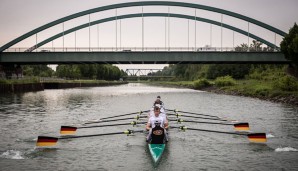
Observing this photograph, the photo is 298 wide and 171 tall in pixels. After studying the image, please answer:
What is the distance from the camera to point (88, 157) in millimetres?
15055

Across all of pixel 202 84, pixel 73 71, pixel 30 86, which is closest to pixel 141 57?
pixel 30 86

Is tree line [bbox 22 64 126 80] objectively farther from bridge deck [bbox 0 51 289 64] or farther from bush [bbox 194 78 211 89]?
bridge deck [bbox 0 51 289 64]

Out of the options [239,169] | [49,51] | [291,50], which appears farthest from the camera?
[49,51]

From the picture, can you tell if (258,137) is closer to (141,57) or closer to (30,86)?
(141,57)

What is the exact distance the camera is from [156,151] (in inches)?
578

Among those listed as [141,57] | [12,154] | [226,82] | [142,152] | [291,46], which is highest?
[291,46]

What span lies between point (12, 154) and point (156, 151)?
20.2 feet

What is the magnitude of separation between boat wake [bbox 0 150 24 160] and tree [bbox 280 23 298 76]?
5510 cm

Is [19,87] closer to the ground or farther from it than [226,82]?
closer to the ground

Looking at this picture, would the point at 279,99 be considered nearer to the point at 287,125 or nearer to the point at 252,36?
the point at 287,125

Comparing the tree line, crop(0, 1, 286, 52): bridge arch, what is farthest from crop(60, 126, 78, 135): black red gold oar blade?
the tree line

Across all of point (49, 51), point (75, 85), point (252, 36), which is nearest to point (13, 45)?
point (49, 51)

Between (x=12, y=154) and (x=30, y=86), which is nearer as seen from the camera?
(x=12, y=154)

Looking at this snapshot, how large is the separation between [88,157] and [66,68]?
407 ft
